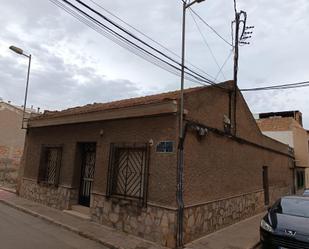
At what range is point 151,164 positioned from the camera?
7.75 metres

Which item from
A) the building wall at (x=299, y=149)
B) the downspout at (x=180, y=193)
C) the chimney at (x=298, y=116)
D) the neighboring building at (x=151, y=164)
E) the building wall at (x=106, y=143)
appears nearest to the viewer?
the downspout at (x=180, y=193)

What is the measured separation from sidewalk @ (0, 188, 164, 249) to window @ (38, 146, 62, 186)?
1.05 meters

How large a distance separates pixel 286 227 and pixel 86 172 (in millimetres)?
6846

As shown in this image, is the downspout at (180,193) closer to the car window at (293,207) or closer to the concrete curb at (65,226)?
the concrete curb at (65,226)

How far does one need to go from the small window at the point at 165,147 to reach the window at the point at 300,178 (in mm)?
Answer: 19510

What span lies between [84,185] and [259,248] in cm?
617

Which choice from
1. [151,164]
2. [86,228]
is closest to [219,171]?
[151,164]

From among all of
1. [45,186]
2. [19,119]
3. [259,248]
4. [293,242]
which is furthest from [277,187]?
[19,119]

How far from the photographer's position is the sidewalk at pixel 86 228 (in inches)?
280

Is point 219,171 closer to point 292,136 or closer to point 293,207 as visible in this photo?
point 293,207

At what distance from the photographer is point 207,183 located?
855cm

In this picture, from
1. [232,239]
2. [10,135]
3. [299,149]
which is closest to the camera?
[232,239]

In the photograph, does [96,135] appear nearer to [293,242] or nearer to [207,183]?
[207,183]

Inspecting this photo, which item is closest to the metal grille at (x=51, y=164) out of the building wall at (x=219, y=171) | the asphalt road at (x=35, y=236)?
the asphalt road at (x=35, y=236)
